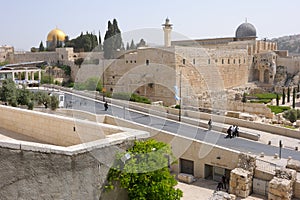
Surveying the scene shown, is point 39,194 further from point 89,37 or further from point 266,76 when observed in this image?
point 89,37

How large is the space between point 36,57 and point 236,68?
2596 centimetres

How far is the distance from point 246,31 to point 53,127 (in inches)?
1525

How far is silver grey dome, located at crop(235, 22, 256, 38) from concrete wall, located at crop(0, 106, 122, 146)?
38138 millimetres

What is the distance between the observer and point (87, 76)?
32.2m

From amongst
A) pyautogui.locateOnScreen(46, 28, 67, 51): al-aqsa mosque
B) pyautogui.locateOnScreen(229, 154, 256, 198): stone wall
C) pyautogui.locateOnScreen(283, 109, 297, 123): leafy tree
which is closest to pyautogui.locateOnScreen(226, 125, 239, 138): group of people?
pyautogui.locateOnScreen(229, 154, 256, 198): stone wall

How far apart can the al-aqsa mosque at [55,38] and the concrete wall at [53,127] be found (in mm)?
41588

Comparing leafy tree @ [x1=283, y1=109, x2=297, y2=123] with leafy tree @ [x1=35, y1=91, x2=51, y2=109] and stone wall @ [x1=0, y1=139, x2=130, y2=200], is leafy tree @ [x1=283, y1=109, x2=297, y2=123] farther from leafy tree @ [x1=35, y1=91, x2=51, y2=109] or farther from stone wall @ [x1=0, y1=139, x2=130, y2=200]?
stone wall @ [x1=0, y1=139, x2=130, y2=200]

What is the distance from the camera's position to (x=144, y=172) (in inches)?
216

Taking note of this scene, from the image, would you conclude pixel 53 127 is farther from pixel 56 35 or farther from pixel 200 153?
pixel 56 35

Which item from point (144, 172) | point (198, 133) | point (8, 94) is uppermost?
point (8, 94)

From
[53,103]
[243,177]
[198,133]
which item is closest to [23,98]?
[53,103]

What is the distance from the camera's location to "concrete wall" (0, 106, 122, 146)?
586 centimetres

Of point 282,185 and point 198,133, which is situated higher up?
point 198,133

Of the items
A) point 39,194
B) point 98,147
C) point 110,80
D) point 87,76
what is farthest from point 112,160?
point 87,76
